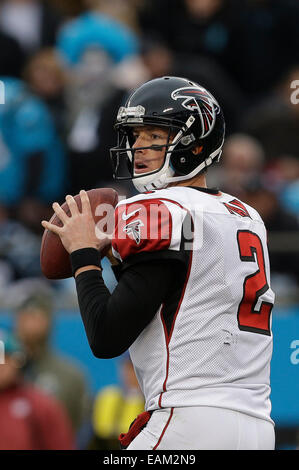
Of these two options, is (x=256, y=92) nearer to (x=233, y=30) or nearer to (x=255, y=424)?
(x=233, y=30)

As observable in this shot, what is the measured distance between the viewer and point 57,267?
376cm

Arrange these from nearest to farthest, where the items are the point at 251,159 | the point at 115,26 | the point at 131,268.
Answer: the point at 131,268 → the point at 251,159 → the point at 115,26

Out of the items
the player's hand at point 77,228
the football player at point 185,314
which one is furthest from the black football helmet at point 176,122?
the player's hand at point 77,228

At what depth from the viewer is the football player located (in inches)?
132

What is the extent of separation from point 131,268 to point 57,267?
0.47 metres

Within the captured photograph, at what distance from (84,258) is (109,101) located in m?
4.76

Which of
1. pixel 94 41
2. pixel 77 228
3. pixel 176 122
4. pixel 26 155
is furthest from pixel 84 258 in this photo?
pixel 94 41

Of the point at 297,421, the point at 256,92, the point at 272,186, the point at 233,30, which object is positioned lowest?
the point at 297,421

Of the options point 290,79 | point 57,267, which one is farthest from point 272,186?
point 57,267

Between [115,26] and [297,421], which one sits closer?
[297,421]

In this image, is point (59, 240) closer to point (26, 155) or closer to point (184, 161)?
point (184, 161)

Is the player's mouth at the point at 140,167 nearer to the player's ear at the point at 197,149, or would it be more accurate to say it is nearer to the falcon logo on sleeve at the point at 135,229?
the player's ear at the point at 197,149

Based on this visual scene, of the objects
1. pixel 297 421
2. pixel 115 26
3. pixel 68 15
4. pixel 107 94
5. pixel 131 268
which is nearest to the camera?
pixel 131 268

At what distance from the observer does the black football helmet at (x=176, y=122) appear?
12.2ft
